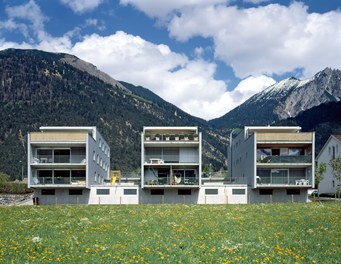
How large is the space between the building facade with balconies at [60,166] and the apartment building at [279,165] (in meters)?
18.9

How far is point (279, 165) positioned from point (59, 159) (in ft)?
80.8

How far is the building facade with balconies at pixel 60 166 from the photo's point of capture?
57344 mm

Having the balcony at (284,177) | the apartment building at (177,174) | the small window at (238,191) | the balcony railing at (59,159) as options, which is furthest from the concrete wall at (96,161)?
the balcony at (284,177)

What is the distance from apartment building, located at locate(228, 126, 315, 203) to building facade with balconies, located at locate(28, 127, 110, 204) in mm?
18867

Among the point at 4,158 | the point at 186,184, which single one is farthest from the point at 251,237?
the point at 4,158

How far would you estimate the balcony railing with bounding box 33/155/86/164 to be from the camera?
5784 centimetres

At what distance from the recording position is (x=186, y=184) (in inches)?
2287

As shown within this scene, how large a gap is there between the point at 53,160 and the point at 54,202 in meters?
4.82

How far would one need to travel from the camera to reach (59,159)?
57844 millimetres

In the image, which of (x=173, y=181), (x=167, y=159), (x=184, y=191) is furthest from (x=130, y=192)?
(x=184, y=191)

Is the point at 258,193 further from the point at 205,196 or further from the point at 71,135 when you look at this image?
the point at 71,135

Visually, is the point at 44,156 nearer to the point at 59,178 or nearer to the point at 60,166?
the point at 60,166

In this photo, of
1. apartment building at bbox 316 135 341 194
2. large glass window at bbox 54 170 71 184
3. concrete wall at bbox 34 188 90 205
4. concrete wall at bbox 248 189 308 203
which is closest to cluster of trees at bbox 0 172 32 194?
large glass window at bbox 54 170 71 184

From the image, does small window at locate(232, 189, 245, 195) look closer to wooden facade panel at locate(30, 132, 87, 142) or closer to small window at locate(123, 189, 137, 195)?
small window at locate(123, 189, 137, 195)
